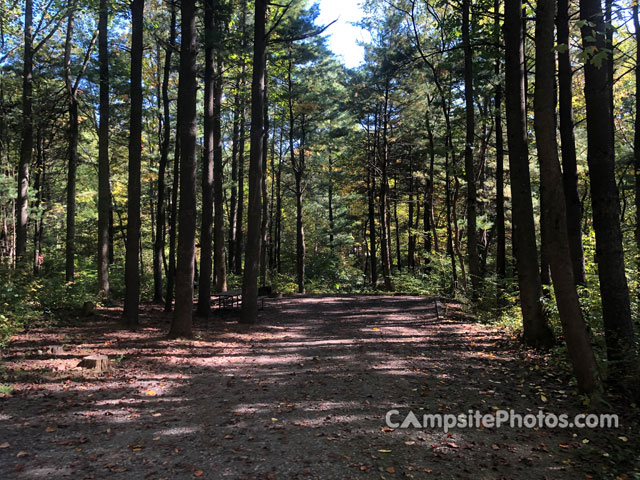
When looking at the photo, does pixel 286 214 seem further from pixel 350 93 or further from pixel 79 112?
pixel 79 112

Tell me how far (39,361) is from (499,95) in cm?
1500

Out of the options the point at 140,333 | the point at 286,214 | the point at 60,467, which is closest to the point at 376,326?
the point at 140,333

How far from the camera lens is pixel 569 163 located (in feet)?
24.6

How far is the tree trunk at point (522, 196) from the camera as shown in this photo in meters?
7.53

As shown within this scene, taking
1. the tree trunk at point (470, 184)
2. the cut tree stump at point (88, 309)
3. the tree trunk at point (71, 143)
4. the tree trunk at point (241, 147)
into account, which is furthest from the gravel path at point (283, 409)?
the tree trunk at point (241, 147)

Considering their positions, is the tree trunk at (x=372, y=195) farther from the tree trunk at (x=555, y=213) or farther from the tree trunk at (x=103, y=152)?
the tree trunk at (x=555, y=213)

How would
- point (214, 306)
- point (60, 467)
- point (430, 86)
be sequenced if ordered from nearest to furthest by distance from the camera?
point (60, 467) < point (214, 306) < point (430, 86)

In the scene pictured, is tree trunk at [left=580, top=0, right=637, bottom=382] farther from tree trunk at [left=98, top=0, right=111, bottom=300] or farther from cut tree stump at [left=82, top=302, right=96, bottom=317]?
cut tree stump at [left=82, top=302, right=96, bottom=317]

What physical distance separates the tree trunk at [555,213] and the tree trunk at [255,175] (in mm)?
7549

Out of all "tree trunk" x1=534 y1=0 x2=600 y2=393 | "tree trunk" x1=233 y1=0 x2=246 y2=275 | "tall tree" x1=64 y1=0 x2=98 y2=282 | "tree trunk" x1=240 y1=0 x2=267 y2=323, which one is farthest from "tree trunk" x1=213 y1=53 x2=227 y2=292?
"tree trunk" x1=534 y1=0 x2=600 y2=393

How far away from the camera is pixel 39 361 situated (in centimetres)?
660

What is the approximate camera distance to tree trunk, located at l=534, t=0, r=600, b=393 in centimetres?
494

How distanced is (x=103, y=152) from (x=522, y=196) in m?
12.3

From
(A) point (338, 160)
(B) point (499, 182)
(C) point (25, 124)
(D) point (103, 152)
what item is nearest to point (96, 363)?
(D) point (103, 152)
